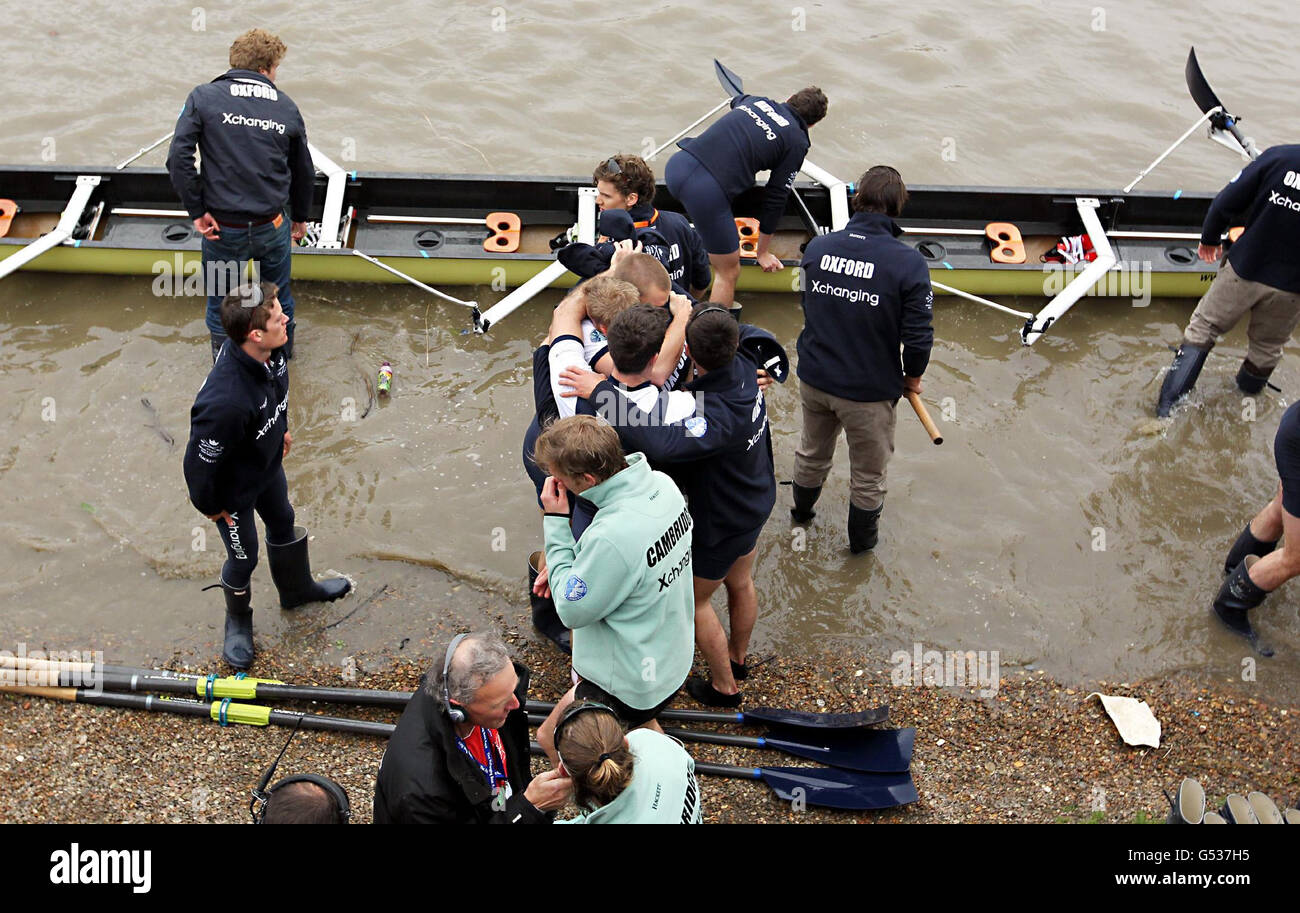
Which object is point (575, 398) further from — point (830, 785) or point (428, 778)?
point (830, 785)

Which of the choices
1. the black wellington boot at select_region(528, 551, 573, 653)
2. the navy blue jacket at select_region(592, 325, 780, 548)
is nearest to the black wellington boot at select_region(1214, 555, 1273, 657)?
the navy blue jacket at select_region(592, 325, 780, 548)

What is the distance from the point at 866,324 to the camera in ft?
18.8

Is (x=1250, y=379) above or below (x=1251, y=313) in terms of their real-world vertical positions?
below

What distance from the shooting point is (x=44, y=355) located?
7637 millimetres

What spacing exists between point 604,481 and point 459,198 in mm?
5496

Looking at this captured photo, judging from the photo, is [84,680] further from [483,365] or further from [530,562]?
[483,365]

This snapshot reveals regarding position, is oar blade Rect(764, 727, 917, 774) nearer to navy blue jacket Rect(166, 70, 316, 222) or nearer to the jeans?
the jeans

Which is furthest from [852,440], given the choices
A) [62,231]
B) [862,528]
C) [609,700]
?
[62,231]

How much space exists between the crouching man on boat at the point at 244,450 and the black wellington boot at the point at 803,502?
9.45ft

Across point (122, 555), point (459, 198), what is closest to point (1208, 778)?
point (122, 555)

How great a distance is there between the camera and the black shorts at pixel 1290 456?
5.60 m

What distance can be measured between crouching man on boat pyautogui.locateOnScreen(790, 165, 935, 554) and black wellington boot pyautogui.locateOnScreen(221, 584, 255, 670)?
321cm

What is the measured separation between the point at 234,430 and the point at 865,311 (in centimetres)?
316

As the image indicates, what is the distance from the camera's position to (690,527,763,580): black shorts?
504 centimetres
